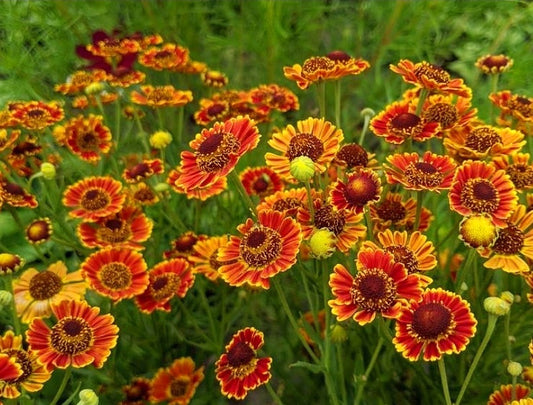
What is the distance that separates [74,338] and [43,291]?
0.93 feet

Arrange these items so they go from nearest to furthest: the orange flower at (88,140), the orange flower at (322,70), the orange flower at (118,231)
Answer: the orange flower at (322,70)
the orange flower at (118,231)
the orange flower at (88,140)

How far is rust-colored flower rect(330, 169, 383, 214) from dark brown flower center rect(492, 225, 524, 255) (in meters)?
0.22

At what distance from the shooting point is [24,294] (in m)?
1.25

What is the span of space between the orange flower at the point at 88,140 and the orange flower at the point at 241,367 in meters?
0.64

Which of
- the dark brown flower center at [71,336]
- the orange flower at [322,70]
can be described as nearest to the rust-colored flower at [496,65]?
the orange flower at [322,70]

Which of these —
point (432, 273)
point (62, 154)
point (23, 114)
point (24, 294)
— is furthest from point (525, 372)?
point (62, 154)

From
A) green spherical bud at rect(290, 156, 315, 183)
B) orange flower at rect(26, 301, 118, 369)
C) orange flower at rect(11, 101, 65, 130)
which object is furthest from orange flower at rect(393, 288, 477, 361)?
orange flower at rect(11, 101, 65, 130)

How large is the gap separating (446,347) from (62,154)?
4.27ft

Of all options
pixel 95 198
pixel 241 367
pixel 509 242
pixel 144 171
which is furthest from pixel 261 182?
pixel 509 242

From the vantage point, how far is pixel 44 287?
4.04 feet

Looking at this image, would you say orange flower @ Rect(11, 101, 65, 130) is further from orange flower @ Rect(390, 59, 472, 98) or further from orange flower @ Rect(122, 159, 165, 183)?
orange flower @ Rect(390, 59, 472, 98)

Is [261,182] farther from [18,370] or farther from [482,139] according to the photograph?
[18,370]

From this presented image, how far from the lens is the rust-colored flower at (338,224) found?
0.94 m

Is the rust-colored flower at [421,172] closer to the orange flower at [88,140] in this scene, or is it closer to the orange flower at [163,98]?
the orange flower at [163,98]
